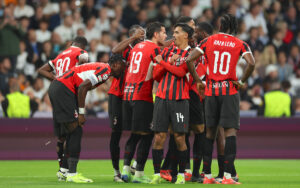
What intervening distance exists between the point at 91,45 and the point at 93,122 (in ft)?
12.4

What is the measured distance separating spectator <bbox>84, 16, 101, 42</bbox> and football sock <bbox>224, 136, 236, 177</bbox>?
431 inches

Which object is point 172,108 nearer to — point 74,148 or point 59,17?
point 74,148

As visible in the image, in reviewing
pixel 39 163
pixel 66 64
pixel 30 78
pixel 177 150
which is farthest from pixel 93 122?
pixel 177 150

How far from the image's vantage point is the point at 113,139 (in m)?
12.5

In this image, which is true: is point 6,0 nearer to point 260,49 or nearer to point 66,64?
point 260,49

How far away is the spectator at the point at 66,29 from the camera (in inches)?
840

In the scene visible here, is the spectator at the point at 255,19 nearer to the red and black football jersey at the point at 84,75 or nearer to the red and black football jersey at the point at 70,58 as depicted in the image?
the red and black football jersey at the point at 70,58

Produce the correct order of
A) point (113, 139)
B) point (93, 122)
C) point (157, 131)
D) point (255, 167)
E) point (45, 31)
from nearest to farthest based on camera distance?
point (157, 131), point (113, 139), point (255, 167), point (93, 122), point (45, 31)

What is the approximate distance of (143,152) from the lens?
39.5 ft

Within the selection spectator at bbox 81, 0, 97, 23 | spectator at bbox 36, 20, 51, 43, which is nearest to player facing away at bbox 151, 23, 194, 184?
spectator at bbox 36, 20, 51, 43

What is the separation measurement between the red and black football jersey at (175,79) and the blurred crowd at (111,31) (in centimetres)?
762

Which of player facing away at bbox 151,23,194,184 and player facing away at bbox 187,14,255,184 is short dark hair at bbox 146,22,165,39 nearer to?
player facing away at bbox 151,23,194,184

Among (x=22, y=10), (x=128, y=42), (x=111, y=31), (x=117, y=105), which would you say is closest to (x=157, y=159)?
(x=117, y=105)

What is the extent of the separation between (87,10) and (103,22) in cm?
68
